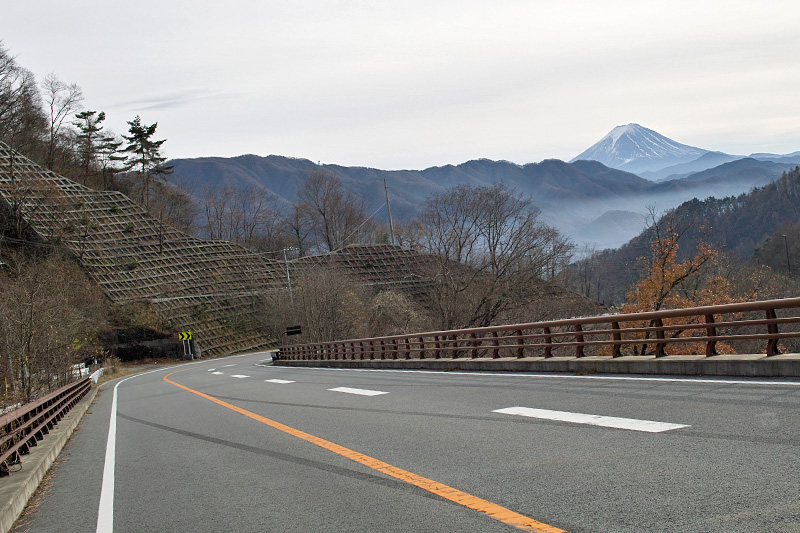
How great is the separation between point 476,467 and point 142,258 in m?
84.4

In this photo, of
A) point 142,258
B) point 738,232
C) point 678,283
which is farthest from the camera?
point 738,232

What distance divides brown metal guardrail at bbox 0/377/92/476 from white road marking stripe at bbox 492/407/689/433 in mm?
6331

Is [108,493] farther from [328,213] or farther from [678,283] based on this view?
[328,213]

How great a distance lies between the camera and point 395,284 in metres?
97.7

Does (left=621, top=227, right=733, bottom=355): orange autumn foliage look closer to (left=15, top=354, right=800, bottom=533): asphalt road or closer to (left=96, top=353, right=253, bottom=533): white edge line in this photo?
(left=15, top=354, right=800, bottom=533): asphalt road

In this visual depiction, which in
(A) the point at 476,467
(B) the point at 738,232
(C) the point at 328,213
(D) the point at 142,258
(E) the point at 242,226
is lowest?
(A) the point at 476,467

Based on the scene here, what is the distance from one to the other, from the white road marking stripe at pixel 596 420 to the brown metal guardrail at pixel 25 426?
633cm

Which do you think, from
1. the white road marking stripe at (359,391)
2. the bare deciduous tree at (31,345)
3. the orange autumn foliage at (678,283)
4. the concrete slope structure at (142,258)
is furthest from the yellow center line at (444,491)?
the concrete slope structure at (142,258)

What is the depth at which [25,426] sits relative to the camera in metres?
10.0

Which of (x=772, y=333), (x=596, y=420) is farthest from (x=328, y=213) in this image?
(x=596, y=420)

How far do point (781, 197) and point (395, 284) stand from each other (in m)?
88.5

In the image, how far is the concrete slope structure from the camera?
7794 cm

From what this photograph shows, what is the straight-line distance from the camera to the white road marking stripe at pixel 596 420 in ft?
24.5

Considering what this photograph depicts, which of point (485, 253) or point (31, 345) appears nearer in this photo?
point (31, 345)
